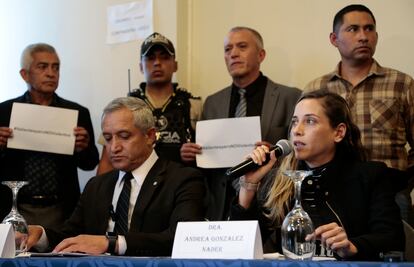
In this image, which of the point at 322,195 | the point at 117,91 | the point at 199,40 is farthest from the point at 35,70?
the point at 322,195

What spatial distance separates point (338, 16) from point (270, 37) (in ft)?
2.42

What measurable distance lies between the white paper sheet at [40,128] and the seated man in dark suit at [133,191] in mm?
708

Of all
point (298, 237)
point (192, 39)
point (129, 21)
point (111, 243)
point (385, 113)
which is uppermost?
point (129, 21)

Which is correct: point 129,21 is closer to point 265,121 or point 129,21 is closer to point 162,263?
point 265,121

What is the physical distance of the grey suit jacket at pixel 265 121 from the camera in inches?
135

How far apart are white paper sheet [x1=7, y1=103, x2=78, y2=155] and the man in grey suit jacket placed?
694 mm

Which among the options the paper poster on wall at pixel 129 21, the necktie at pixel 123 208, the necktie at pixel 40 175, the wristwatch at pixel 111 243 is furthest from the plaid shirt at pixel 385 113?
the necktie at pixel 40 175

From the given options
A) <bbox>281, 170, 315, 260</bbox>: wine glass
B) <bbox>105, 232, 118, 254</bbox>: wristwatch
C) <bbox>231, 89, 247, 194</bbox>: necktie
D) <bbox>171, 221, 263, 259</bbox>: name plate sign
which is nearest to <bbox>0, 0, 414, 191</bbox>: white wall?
<bbox>231, 89, 247, 194</bbox>: necktie

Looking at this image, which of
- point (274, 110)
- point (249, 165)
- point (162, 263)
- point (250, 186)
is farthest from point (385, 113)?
point (162, 263)

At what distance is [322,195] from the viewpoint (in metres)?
2.43

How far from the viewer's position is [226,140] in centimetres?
335

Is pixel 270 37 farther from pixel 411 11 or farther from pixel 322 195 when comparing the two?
pixel 322 195

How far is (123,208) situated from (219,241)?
1.18 meters

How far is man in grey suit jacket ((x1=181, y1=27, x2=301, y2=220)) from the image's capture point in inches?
135
